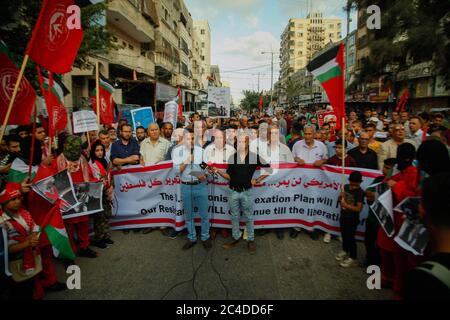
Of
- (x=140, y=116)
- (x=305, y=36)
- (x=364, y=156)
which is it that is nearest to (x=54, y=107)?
(x=364, y=156)

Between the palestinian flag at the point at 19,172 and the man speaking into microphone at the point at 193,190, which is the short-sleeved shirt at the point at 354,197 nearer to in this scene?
the man speaking into microphone at the point at 193,190

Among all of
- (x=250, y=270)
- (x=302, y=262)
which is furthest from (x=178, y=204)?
(x=302, y=262)

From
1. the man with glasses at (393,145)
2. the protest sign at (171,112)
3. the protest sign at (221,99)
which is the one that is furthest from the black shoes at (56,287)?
the protest sign at (221,99)

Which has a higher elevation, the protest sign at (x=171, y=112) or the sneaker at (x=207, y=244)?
the protest sign at (x=171, y=112)

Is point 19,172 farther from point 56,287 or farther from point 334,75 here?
point 334,75

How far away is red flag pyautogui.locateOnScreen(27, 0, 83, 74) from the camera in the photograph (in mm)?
3170

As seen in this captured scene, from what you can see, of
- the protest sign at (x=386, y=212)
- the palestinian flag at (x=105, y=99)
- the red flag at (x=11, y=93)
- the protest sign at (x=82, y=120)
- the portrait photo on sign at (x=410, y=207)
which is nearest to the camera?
the portrait photo on sign at (x=410, y=207)

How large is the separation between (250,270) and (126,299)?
150cm

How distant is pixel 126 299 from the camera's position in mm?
3006

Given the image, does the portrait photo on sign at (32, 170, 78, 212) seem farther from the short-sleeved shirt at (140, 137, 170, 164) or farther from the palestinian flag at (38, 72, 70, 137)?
the short-sleeved shirt at (140, 137, 170, 164)

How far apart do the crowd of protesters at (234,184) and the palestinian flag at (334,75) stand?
474mm

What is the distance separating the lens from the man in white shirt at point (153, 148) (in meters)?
5.15

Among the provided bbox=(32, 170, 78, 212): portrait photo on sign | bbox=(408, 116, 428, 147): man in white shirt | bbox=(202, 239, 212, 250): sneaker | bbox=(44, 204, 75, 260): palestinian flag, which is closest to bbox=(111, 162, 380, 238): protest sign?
bbox=(202, 239, 212, 250): sneaker

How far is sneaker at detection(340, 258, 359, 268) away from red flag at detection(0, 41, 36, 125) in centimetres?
434
